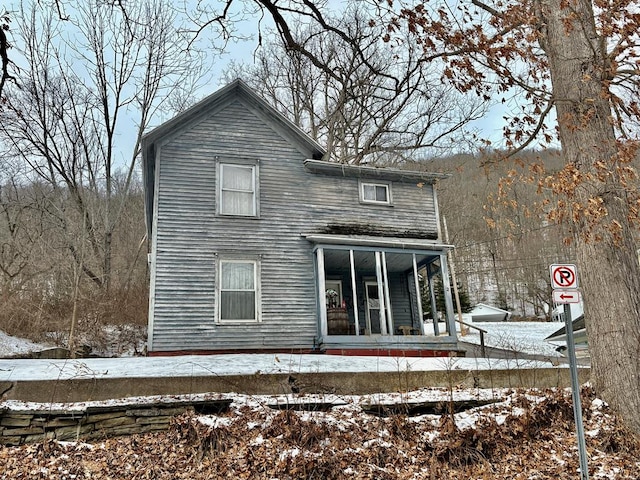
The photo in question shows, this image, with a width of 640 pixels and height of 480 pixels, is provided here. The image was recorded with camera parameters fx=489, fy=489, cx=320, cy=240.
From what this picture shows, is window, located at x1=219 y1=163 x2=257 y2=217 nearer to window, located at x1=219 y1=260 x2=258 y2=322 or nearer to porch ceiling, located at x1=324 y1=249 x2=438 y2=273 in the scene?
window, located at x1=219 y1=260 x2=258 y2=322

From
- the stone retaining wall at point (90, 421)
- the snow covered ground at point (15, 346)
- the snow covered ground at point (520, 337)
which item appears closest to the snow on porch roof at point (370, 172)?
the snow covered ground at point (520, 337)

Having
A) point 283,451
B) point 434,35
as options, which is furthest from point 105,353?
point 434,35

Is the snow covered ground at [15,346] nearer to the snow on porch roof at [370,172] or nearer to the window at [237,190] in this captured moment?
the window at [237,190]

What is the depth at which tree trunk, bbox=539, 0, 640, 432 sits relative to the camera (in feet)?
20.5

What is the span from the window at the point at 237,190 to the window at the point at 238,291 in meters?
1.46

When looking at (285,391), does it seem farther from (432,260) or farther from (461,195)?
(461,195)

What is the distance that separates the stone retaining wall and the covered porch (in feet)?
22.0

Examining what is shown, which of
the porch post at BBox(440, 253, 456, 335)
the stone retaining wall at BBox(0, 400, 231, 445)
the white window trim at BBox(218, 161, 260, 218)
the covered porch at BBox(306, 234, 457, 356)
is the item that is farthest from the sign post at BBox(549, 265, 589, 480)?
the white window trim at BBox(218, 161, 260, 218)

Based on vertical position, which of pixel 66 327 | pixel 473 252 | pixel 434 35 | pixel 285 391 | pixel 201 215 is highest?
pixel 473 252

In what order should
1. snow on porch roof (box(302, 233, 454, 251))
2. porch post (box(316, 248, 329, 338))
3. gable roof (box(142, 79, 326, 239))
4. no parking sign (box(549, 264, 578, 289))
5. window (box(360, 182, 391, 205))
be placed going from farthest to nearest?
window (box(360, 182, 391, 205)) < snow on porch roof (box(302, 233, 454, 251)) < gable roof (box(142, 79, 326, 239)) < porch post (box(316, 248, 329, 338)) < no parking sign (box(549, 264, 578, 289))

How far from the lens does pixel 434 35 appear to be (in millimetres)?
7324

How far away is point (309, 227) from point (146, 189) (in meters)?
5.05

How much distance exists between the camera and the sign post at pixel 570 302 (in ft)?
16.1

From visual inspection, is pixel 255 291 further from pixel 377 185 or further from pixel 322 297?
pixel 377 185
